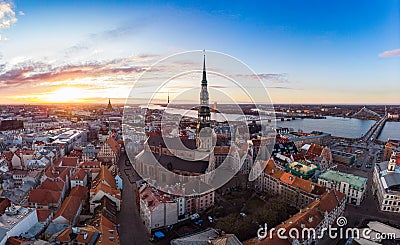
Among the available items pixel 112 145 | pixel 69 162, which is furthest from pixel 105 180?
pixel 112 145

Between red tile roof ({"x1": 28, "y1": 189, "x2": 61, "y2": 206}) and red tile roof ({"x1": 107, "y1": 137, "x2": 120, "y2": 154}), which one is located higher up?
red tile roof ({"x1": 107, "y1": 137, "x2": 120, "y2": 154})

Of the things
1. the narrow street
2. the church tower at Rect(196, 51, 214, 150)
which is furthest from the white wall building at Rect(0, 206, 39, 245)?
the church tower at Rect(196, 51, 214, 150)

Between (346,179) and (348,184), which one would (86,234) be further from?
(346,179)

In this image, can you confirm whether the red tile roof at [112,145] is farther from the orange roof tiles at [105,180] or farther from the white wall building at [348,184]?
the white wall building at [348,184]

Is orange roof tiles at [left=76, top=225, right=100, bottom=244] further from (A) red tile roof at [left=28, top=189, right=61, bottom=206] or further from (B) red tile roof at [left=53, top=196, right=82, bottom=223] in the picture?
(A) red tile roof at [left=28, top=189, right=61, bottom=206]

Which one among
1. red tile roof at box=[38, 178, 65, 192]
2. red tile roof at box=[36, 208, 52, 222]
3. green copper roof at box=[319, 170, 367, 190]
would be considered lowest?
red tile roof at box=[36, 208, 52, 222]

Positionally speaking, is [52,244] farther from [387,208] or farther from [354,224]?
[387,208]

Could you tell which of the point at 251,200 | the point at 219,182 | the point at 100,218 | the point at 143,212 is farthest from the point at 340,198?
the point at 100,218

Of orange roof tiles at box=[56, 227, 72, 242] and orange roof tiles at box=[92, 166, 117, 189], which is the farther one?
orange roof tiles at box=[92, 166, 117, 189]
